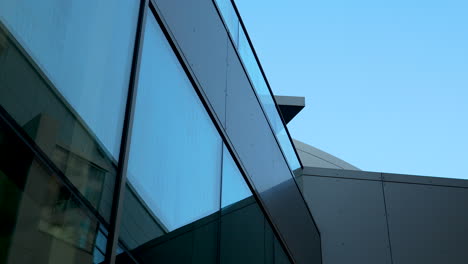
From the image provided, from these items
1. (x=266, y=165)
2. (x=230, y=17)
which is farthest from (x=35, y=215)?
(x=266, y=165)

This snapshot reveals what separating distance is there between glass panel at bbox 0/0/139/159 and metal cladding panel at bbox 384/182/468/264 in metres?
8.58

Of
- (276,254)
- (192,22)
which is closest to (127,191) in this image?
(192,22)

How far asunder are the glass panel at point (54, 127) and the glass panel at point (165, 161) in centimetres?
32

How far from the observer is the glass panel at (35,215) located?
7.63 feet

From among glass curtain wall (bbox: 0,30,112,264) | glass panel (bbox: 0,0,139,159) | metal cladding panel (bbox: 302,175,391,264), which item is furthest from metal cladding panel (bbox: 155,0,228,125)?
metal cladding panel (bbox: 302,175,391,264)

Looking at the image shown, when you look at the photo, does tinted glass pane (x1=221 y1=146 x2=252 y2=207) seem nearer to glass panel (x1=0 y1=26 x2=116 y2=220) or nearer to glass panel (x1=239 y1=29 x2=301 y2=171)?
glass panel (x1=239 y1=29 x2=301 y2=171)

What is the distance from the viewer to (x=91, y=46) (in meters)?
3.11

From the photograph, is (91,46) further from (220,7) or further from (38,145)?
(220,7)

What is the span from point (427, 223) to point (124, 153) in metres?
9.07

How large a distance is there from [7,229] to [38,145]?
1.36 feet

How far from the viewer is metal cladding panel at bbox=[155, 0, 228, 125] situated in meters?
4.86

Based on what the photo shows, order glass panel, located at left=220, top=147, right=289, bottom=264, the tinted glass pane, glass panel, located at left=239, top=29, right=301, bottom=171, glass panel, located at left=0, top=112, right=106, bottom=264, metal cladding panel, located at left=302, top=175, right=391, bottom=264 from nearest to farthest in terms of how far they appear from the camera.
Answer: glass panel, located at left=0, top=112, right=106, bottom=264 < glass panel, located at left=220, top=147, right=289, bottom=264 < the tinted glass pane < glass panel, located at left=239, top=29, right=301, bottom=171 < metal cladding panel, located at left=302, top=175, right=391, bottom=264

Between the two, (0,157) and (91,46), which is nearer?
(0,157)

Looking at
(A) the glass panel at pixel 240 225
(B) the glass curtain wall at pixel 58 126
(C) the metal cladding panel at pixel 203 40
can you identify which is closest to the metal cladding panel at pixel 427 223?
(A) the glass panel at pixel 240 225
